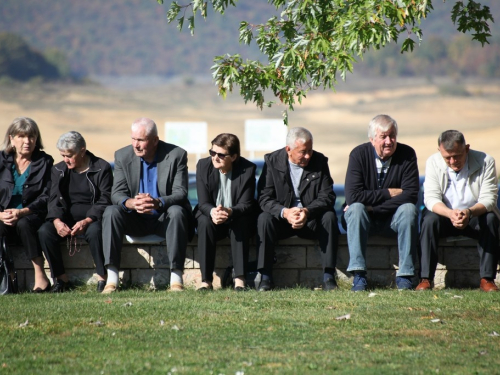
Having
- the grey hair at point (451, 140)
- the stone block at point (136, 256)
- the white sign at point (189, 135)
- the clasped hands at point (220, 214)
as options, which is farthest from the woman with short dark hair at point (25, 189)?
the white sign at point (189, 135)

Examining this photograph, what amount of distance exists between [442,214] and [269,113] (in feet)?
97.1

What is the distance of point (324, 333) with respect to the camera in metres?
5.63

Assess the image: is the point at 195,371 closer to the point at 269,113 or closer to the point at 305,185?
the point at 305,185

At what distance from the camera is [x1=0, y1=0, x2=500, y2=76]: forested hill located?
39625 mm

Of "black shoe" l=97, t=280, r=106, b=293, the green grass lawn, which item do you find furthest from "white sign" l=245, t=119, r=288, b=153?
the green grass lawn

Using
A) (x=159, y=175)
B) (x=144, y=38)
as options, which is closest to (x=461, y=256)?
(x=159, y=175)

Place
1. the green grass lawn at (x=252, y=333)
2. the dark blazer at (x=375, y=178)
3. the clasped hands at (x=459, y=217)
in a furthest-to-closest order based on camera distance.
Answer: the dark blazer at (x=375, y=178), the clasped hands at (x=459, y=217), the green grass lawn at (x=252, y=333)

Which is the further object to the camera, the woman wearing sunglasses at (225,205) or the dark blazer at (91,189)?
the dark blazer at (91,189)

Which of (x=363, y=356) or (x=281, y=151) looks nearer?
(x=363, y=356)

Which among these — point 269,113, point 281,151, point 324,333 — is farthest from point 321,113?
point 324,333

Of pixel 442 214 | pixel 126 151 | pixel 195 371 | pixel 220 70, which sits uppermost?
pixel 220 70

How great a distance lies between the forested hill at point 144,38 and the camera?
3962cm

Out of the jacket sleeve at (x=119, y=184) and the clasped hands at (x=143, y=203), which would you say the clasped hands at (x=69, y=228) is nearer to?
the jacket sleeve at (x=119, y=184)

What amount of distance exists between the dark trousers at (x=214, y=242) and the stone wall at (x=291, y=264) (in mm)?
276
